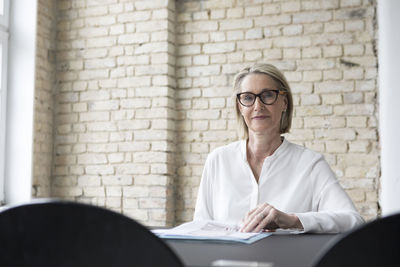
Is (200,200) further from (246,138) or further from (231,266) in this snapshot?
(231,266)

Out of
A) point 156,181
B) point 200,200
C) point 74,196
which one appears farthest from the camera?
point 74,196

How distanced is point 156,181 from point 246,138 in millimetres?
1645

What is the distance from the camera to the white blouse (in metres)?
2.25

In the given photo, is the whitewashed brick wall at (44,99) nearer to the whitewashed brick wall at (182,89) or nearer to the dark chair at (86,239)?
the whitewashed brick wall at (182,89)

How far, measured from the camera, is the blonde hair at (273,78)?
2459 millimetres

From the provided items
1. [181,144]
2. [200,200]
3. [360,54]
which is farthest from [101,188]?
[360,54]

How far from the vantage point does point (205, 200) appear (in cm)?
247

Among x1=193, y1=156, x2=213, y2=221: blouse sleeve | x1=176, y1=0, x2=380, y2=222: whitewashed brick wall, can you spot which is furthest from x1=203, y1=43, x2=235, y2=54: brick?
x1=193, y1=156, x2=213, y2=221: blouse sleeve

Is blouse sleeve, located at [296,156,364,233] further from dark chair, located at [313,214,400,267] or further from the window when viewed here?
the window

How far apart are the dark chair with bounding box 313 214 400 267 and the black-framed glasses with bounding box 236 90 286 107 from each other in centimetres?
172

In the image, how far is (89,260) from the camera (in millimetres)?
753

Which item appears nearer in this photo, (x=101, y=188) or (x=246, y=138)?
(x=246, y=138)

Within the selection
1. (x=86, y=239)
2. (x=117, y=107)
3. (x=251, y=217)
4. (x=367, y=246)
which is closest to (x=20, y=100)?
(x=117, y=107)

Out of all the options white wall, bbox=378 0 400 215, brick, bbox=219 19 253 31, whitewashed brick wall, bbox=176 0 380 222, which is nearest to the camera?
white wall, bbox=378 0 400 215
